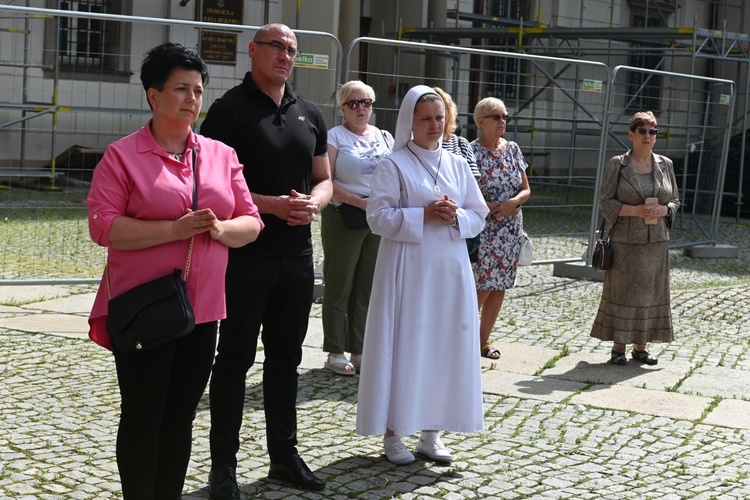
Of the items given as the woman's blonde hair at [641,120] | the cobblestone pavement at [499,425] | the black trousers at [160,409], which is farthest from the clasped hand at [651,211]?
the black trousers at [160,409]

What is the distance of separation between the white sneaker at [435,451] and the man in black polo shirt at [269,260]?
2.40ft

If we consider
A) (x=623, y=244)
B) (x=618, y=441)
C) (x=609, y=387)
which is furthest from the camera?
(x=623, y=244)

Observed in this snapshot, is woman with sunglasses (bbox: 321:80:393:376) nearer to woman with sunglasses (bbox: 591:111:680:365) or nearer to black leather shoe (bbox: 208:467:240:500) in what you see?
woman with sunglasses (bbox: 591:111:680:365)

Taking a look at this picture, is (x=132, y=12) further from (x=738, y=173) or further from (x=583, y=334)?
(x=583, y=334)

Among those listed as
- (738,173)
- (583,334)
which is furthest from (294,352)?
(738,173)

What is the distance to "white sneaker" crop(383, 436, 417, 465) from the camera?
5715 millimetres

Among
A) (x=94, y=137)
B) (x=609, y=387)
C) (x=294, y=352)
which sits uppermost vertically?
(x=94, y=137)

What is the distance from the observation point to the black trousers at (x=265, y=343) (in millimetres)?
5098

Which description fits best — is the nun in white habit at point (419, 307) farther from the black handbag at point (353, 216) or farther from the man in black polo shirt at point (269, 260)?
the black handbag at point (353, 216)

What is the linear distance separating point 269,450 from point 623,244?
3.96m

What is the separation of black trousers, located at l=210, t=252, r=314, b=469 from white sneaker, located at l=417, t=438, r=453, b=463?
2.51 feet

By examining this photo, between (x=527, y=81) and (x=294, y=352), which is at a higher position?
(x=527, y=81)

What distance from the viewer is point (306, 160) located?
5238 mm

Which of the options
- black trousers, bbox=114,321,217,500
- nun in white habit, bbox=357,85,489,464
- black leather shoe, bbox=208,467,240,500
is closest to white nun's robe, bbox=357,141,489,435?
nun in white habit, bbox=357,85,489,464
